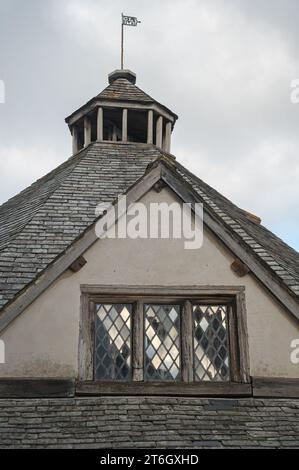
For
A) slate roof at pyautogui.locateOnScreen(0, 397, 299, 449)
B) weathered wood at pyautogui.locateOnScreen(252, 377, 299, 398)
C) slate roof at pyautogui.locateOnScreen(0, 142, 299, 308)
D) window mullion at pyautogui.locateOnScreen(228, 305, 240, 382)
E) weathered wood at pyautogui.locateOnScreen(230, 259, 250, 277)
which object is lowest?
slate roof at pyautogui.locateOnScreen(0, 397, 299, 449)

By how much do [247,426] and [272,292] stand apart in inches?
68.9

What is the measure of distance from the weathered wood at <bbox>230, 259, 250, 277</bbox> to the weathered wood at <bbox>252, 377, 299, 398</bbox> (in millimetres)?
1310

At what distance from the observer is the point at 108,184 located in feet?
34.8

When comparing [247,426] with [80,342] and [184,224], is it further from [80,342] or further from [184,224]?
[184,224]

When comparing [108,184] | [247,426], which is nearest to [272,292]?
[247,426]

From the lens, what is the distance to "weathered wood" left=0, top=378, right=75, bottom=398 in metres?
6.72

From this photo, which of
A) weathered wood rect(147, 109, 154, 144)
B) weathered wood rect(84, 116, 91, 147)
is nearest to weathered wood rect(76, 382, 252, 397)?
weathered wood rect(147, 109, 154, 144)

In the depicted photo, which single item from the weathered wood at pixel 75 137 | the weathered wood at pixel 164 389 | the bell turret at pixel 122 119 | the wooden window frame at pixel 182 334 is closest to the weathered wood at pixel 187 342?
the wooden window frame at pixel 182 334

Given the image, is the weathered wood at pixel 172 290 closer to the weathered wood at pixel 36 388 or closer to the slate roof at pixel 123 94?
the weathered wood at pixel 36 388

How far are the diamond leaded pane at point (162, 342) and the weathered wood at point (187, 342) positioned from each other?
0.10 metres

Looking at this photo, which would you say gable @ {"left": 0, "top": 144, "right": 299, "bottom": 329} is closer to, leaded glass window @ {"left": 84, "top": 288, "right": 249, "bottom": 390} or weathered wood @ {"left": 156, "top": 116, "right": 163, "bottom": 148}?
leaded glass window @ {"left": 84, "top": 288, "right": 249, "bottom": 390}

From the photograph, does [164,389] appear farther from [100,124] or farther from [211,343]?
[100,124]

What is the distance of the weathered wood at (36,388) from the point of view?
672 cm
